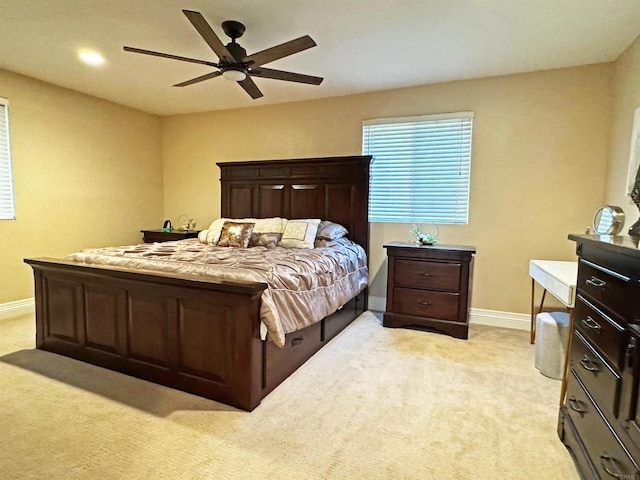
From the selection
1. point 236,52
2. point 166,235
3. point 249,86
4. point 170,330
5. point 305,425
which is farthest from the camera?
point 166,235

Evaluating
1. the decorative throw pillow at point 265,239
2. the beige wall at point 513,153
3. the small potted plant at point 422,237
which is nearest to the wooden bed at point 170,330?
the decorative throw pillow at point 265,239

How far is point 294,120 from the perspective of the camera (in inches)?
183

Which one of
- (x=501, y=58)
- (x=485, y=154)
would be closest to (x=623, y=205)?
(x=485, y=154)

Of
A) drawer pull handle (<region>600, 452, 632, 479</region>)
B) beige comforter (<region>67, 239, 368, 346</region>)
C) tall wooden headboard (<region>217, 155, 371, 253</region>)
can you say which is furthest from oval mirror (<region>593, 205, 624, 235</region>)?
tall wooden headboard (<region>217, 155, 371, 253</region>)

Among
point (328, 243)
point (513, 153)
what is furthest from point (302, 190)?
point (513, 153)

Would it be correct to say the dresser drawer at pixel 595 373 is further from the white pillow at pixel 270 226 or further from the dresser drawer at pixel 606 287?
the white pillow at pixel 270 226

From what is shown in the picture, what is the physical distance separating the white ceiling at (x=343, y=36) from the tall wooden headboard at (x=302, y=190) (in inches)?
37.9

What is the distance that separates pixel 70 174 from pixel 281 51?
11.3ft

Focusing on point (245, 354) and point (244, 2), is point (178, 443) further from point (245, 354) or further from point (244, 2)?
point (244, 2)

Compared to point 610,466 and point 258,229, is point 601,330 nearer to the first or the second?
point 610,466

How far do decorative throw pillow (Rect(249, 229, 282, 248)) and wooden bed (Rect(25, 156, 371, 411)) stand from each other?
102 centimetres

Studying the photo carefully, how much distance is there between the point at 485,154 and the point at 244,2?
9.02 ft

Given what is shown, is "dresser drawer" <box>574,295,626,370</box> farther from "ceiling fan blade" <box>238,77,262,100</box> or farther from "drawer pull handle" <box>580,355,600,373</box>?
"ceiling fan blade" <box>238,77,262,100</box>

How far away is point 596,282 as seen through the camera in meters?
1.55
